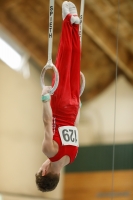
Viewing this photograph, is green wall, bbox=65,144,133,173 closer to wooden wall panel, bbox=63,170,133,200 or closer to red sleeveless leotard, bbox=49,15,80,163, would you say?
wooden wall panel, bbox=63,170,133,200

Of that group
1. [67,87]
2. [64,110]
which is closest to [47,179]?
[64,110]

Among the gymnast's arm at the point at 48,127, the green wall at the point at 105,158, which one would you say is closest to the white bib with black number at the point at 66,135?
the gymnast's arm at the point at 48,127

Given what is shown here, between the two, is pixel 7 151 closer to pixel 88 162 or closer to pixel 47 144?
pixel 88 162

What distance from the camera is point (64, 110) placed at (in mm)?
4219

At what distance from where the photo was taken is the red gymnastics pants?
4.22m

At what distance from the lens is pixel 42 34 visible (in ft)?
21.3

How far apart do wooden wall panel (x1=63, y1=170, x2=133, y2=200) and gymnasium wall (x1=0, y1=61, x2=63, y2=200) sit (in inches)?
5.5

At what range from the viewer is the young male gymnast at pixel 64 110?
419cm

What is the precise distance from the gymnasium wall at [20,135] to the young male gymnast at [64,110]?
1.94 m

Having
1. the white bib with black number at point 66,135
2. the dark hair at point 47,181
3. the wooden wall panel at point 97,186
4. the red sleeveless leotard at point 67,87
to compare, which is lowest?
the wooden wall panel at point 97,186

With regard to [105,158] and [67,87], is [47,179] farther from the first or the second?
[105,158]

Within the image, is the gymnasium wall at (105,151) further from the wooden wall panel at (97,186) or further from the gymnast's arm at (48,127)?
the gymnast's arm at (48,127)

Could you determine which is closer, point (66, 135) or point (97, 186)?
point (66, 135)

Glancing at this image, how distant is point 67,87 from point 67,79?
0.07 metres
